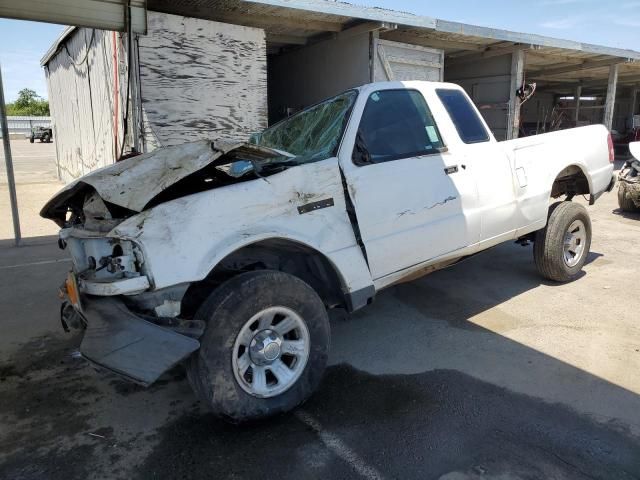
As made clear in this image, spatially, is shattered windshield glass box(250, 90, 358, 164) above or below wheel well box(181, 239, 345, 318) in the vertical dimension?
above

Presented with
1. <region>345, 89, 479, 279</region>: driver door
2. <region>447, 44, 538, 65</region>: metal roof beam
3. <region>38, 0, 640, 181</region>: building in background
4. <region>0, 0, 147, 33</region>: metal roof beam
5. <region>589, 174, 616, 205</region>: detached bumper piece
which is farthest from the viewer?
<region>447, 44, 538, 65</region>: metal roof beam

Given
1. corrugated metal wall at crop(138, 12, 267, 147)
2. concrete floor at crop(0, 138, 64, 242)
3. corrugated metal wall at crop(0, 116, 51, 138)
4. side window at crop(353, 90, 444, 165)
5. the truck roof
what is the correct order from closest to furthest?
1. side window at crop(353, 90, 444, 165)
2. the truck roof
3. corrugated metal wall at crop(138, 12, 267, 147)
4. concrete floor at crop(0, 138, 64, 242)
5. corrugated metal wall at crop(0, 116, 51, 138)

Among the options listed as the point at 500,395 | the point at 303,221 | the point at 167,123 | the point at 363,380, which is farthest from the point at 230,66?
the point at 500,395

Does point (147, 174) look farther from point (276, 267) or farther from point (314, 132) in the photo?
point (314, 132)

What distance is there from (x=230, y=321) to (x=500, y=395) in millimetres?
1875

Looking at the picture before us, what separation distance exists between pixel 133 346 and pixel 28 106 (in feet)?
292

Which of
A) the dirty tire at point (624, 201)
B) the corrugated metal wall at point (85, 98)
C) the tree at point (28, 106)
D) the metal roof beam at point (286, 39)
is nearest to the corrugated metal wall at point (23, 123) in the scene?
the tree at point (28, 106)

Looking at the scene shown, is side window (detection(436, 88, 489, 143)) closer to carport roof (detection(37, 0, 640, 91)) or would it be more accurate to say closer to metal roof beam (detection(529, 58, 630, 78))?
carport roof (detection(37, 0, 640, 91))

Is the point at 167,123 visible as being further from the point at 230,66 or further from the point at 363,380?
the point at 363,380

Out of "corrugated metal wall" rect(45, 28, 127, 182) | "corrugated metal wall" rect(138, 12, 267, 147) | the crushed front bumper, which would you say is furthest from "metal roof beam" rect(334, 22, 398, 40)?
the crushed front bumper

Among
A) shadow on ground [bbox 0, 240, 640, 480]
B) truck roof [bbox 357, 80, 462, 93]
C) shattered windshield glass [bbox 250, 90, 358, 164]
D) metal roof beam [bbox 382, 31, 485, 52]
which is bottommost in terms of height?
shadow on ground [bbox 0, 240, 640, 480]

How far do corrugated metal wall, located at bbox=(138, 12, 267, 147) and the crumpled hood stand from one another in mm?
→ 3539

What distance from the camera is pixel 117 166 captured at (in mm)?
3434

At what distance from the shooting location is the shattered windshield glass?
3.66 metres
